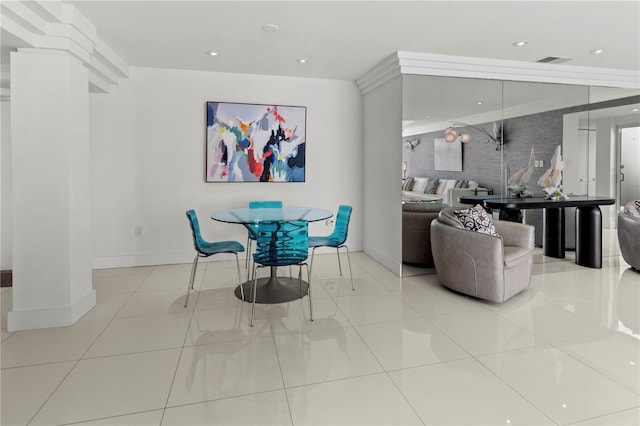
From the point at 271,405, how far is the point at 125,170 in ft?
12.4

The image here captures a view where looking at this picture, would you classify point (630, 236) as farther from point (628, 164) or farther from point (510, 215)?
point (628, 164)

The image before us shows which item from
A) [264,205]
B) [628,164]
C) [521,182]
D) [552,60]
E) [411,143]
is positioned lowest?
[264,205]

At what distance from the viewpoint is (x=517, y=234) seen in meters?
3.76

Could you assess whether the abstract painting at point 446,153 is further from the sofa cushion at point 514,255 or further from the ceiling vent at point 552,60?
the ceiling vent at point 552,60

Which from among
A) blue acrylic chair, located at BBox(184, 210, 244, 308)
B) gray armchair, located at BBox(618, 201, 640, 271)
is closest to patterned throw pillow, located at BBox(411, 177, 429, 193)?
blue acrylic chair, located at BBox(184, 210, 244, 308)

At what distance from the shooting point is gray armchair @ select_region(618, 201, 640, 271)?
4141mm

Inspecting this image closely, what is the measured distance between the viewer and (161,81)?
15.0 feet

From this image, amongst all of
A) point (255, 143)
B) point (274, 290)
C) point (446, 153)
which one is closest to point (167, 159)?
point (255, 143)

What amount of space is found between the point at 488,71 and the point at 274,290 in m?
3.62

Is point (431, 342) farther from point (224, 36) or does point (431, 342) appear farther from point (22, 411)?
point (224, 36)

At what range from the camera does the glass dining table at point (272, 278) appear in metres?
3.32

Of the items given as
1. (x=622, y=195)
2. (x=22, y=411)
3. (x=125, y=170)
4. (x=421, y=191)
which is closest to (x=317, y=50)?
(x=421, y=191)

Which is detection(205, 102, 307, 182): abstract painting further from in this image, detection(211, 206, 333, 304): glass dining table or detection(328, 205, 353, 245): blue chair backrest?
detection(328, 205, 353, 245): blue chair backrest

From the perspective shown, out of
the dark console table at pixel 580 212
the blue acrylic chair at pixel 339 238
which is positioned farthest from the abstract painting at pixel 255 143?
the dark console table at pixel 580 212
